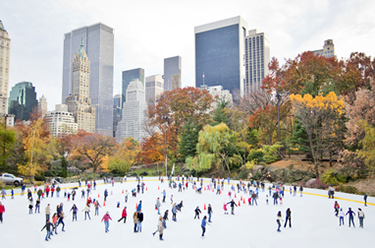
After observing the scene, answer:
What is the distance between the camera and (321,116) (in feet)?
108

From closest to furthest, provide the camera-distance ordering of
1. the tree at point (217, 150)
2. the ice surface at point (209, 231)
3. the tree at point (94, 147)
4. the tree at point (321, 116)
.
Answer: the ice surface at point (209, 231), the tree at point (321, 116), the tree at point (217, 150), the tree at point (94, 147)

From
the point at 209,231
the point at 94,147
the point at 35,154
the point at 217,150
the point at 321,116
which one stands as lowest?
the point at 209,231

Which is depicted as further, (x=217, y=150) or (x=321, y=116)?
(x=217, y=150)

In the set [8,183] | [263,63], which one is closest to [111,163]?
[8,183]

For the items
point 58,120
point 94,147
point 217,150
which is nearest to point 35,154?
point 94,147

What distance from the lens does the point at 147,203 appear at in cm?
2227

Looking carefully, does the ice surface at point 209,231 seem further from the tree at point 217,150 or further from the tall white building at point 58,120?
the tall white building at point 58,120

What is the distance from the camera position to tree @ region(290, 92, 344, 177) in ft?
106

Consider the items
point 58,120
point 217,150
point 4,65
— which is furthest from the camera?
point 58,120

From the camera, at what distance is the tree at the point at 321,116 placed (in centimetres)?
3225

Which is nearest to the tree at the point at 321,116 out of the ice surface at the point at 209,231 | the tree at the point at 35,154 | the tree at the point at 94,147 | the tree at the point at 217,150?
the tree at the point at 217,150

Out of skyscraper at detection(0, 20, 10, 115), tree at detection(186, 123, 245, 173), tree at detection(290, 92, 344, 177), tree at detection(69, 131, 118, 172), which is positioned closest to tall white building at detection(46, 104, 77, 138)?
skyscraper at detection(0, 20, 10, 115)

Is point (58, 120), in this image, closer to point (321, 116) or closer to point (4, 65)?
point (4, 65)

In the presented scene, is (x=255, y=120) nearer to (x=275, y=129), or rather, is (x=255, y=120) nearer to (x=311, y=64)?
(x=275, y=129)
